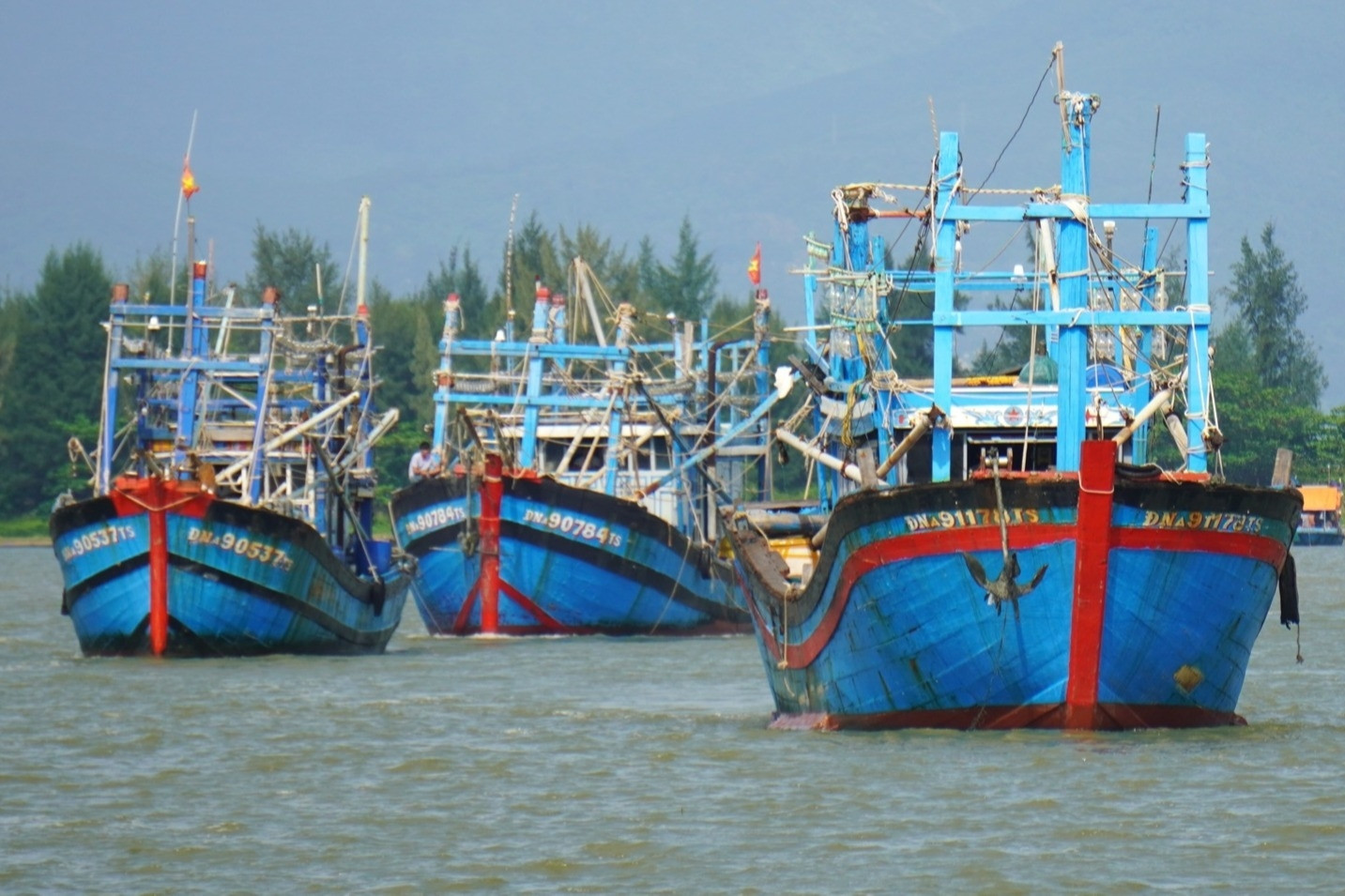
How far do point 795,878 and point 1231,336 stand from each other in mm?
107795

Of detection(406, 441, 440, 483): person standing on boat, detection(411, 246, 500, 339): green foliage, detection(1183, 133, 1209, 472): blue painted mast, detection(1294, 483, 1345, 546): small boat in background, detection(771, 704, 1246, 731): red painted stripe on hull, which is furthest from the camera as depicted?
detection(411, 246, 500, 339): green foliage

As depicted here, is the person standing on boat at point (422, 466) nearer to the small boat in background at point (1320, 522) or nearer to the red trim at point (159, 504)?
the red trim at point (159, 504)

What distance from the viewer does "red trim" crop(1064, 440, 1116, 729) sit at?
20016 mm

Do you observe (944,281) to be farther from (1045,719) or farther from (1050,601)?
(1045,719)

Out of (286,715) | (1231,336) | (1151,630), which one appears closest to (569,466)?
(286,715)

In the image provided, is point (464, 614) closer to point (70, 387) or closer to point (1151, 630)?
point (1151, 630)

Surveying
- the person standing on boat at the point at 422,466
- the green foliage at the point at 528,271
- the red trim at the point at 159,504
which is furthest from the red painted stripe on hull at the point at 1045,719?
the green foliage at the point at 528,271

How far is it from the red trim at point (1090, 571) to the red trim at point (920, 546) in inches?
8.0

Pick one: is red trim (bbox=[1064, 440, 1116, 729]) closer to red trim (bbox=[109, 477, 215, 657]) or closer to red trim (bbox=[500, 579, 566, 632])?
red trim (bbox=[109, 477, 215, 657])

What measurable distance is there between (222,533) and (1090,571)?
15178 mm

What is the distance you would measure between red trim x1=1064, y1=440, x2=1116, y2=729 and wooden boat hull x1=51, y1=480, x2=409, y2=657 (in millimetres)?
14620

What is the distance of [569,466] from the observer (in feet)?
158

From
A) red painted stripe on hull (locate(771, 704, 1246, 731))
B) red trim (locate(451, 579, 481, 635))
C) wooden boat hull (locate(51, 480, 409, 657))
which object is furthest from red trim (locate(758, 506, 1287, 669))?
red trim (locate(451, 579, 481, 635))

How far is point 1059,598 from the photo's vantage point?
2047 centimetres
